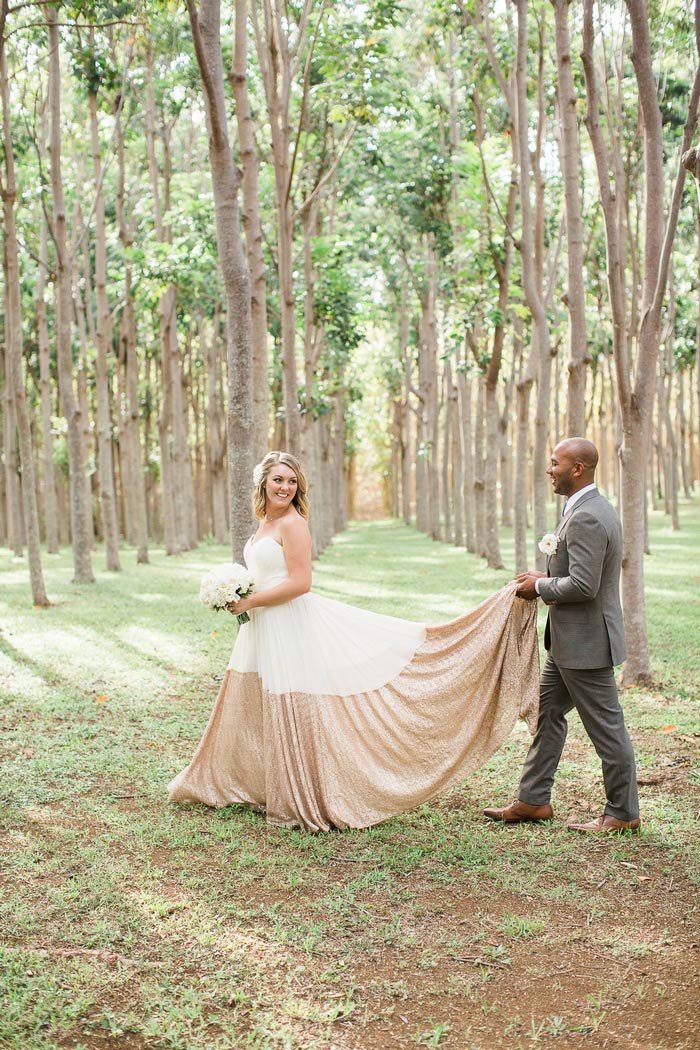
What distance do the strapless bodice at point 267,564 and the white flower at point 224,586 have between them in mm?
189

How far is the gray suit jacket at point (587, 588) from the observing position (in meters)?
5.00

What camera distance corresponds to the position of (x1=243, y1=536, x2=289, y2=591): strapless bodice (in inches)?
220

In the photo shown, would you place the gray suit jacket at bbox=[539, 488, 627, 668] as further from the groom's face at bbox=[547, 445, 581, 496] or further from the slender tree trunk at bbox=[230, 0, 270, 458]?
the slender tree trunk at bbox=[230, 0, 270, 458]

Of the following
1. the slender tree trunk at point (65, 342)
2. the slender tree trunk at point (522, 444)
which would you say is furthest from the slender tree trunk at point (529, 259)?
the slender tree trunk at point (65, 342)

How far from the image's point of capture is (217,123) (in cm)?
748

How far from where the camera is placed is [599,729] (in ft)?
16.9

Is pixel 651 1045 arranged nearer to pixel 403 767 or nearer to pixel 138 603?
pixel 403 767

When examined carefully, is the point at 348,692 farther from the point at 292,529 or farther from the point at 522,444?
the point at 522,444

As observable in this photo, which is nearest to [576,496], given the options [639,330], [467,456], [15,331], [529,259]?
[639,330]

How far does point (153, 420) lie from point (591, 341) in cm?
1972

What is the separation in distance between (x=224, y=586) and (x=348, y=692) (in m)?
0.94

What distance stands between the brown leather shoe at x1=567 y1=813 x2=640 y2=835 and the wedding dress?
0.63 meters

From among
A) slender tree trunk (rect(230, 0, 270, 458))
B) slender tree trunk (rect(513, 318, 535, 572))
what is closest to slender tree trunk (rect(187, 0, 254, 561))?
slender tree trunk (rect(230, 0, 270, 458))

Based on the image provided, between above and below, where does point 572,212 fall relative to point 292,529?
above
